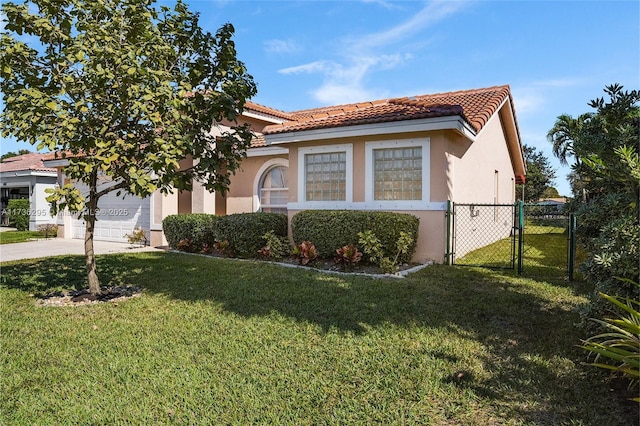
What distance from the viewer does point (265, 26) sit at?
32.1 feet

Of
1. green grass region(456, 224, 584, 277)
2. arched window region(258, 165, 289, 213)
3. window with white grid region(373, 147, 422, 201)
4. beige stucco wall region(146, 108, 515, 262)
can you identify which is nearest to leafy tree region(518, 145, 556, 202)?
beige stucco wall region(146, 108, 515, 262)

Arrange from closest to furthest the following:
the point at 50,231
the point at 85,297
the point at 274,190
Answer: the point at 85,297
the point at 274,190
the point at 50,231

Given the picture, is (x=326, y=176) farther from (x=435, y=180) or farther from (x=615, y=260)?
(x=615, y=260)

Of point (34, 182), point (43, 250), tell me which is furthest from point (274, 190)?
point (34, 182)

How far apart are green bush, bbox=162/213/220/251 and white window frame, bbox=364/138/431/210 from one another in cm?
549

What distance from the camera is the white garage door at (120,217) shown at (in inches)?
697

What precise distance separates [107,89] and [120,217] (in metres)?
13.7

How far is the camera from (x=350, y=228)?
10.6 m

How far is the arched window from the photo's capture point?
15609 millimetres

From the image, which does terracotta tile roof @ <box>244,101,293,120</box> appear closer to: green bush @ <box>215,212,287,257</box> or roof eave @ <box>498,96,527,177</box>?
A: green bush @ <box>215,212,287,257</box>

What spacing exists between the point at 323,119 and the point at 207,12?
5.07 metres

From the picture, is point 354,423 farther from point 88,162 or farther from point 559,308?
point 88,162

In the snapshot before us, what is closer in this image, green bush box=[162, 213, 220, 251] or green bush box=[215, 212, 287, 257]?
green bush box=[215, 212, 287, 257]

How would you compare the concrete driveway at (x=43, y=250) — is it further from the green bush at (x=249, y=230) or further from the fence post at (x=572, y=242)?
the fence post at (x=572, y=242)
